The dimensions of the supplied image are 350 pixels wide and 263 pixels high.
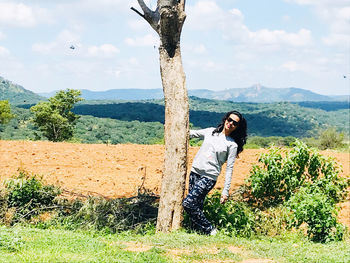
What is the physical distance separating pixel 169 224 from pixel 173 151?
942mm

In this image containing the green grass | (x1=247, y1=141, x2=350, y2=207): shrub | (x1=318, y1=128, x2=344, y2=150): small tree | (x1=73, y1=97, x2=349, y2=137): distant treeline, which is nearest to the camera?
the green grass

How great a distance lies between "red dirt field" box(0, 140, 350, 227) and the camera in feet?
24.8

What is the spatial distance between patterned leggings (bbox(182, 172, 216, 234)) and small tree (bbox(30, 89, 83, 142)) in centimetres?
3234

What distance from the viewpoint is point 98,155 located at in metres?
10.2

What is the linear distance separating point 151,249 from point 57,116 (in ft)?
115

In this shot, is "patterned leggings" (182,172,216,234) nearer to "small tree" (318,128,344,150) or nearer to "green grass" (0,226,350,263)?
"green grass" (0,226,350,263)

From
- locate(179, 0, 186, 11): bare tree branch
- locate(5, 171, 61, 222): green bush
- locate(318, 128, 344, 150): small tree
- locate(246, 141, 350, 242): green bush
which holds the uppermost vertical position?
locate(179, 0, 186, 11): bare tree branch

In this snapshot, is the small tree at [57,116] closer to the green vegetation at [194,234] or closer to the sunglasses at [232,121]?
the green vegetation at [194,234]

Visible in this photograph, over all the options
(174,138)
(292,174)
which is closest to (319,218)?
(292,174)

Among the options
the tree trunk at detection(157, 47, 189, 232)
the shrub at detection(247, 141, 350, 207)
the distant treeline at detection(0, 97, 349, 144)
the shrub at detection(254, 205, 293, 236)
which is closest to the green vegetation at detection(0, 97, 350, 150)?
the distant treeline at detection(0, 97, 349, 144)

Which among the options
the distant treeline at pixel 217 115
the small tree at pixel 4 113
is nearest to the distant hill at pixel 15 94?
the distant treeline at pixel 217 115

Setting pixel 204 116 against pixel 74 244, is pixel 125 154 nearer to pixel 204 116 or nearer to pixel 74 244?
pixel 74 244

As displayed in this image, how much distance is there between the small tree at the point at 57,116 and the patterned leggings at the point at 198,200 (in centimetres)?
3234

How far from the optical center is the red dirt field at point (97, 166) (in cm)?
755
